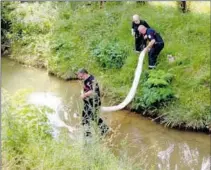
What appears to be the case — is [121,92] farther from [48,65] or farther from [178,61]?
[48,65]

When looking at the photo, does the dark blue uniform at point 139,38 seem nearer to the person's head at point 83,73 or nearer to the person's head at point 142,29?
the person's head at point 142,29

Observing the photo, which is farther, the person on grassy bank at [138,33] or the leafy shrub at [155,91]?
the person on grassy bank at [138,33]

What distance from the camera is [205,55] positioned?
10.9m

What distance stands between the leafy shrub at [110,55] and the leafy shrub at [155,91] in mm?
1441

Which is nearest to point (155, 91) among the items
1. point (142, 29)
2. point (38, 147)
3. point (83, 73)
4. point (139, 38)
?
point (142, 29)

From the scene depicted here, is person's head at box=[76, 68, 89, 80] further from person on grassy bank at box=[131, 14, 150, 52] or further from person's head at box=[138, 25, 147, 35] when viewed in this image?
person on grassy bank at box=[131, 14, 150, 52]

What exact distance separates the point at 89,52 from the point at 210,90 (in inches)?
153

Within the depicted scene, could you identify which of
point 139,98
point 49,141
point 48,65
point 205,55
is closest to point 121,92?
point 139,98

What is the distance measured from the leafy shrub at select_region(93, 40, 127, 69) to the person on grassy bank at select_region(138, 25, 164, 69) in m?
1.02

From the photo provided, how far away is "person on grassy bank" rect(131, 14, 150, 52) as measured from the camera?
36.7 ft

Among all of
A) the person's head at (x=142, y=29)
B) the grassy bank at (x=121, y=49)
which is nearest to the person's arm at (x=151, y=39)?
the person's head at (x=142, y=29)

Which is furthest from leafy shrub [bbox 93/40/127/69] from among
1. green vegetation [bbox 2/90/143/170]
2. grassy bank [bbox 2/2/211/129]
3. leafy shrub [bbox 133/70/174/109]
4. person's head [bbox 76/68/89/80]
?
green vegetation [bbox 2/90/143/170]

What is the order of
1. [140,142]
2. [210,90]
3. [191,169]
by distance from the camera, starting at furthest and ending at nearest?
[210,90], [140,142], [191,169]

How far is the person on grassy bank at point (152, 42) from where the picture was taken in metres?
10.8
